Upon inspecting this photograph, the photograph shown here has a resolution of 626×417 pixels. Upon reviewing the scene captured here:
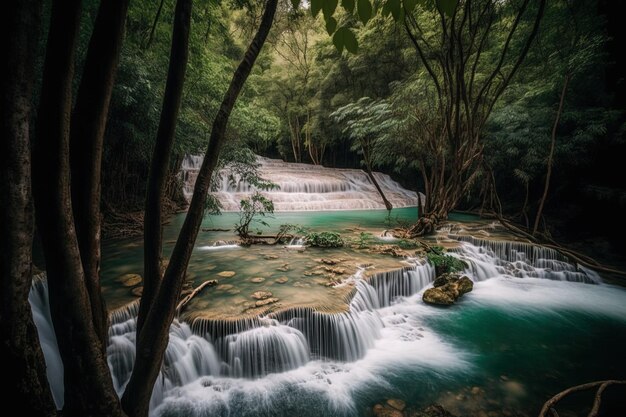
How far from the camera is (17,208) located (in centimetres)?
99

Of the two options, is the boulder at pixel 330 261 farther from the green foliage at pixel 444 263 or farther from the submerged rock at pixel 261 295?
the green foliage at pixel 444 263

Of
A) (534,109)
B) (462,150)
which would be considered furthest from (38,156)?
(534,109)

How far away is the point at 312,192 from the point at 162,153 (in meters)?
16.1

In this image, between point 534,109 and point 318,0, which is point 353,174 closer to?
point 534,109

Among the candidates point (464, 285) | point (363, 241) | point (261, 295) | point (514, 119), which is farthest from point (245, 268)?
point (514, 119)

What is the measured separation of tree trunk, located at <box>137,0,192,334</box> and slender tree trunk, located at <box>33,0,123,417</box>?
37 cm

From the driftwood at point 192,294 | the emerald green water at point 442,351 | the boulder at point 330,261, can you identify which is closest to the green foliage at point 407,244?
the emerald green water at point 442,351

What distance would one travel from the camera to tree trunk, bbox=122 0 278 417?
1.59 meters

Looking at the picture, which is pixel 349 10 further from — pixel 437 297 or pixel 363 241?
pixel 363 241

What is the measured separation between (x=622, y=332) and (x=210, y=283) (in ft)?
23.8

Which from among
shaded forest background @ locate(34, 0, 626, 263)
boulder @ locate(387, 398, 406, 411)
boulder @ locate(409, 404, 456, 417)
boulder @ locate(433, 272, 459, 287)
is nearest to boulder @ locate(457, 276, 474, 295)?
boulder @ locate(433, 272, 459, 287)

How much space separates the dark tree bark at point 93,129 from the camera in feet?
4.13

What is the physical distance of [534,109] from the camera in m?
9.78

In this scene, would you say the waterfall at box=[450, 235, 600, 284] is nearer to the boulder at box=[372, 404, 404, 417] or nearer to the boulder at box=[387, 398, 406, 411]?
the boulder at box=[387, 398, 406, 411]
